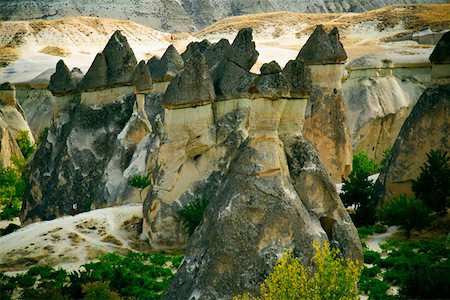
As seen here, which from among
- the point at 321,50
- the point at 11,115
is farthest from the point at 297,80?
the point at 11,115

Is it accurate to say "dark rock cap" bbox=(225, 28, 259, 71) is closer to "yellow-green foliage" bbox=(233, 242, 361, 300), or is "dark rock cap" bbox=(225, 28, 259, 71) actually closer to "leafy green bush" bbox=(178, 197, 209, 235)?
"leafy green bush" bbox=(178, 197, 209, 235)

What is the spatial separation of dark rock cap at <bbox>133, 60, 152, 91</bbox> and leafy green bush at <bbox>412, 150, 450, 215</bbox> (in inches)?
326

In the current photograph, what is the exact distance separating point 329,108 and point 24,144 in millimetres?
16171

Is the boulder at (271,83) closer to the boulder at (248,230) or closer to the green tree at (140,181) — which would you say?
the boulder at (248,230)

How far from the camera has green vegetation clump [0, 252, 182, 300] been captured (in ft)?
43.9

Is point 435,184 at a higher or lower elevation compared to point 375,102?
higher

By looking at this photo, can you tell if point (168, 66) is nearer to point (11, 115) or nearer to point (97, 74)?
point (97, 74)

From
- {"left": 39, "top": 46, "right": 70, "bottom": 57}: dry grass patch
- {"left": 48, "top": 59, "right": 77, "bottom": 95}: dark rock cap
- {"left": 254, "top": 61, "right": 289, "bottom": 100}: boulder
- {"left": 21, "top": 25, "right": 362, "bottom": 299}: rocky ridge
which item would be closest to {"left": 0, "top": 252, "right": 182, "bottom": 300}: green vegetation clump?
{"left": 21, "top": 25, "right": 362, "bottom": 299}: rocky ridge

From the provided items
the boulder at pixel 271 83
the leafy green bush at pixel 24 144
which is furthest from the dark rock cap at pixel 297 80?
the leafy green bush at pixel 24 144

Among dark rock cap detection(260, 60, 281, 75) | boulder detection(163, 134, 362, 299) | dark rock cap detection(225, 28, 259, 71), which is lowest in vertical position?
boulder detection(163, 134, 362, 299)

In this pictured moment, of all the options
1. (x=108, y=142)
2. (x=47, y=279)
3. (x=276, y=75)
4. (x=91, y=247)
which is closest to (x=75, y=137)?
(x=108, y=142)

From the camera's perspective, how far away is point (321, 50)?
22.9 m

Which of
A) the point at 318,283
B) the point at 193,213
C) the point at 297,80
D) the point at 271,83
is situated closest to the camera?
the point at 318,283

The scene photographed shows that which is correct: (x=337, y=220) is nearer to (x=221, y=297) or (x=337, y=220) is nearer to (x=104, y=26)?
(x=221, y=297)
